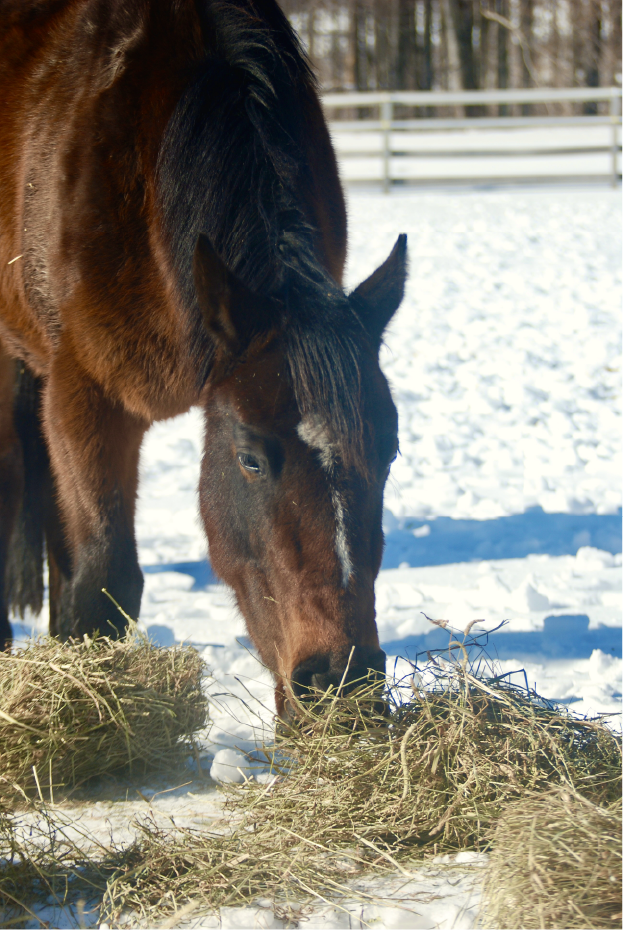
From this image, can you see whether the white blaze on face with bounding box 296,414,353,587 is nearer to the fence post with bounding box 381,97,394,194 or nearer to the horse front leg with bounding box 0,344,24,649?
the horse front leg with bounding box 0,344,24,649

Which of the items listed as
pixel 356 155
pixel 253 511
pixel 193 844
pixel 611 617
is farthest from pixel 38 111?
pixel 356 155

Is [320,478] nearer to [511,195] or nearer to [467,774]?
[467,774]

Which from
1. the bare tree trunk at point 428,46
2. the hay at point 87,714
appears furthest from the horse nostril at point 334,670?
the bare tree trunk at point 428,46

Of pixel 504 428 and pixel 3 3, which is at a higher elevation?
pixel 3 3

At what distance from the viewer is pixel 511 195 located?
1416cm

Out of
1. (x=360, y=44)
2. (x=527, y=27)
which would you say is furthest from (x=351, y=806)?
(x=360, y=44)

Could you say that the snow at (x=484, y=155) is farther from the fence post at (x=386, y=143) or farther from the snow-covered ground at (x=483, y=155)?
the fence post at (x=386, y=143)

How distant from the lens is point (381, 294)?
2055 millimetres

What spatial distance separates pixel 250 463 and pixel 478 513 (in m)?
2.48

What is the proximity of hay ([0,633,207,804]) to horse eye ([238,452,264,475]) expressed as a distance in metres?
0.70

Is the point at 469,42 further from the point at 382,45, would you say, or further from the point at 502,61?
the point at 382,45

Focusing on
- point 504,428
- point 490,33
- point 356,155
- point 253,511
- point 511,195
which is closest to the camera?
point 253,511

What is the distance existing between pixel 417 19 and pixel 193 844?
34.2 meters

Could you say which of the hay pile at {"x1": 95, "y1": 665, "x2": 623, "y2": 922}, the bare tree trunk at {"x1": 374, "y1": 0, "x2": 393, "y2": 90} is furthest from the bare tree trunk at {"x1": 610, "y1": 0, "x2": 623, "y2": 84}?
the hay pile at {"x1": 95, "y1": 665, "x2": 623, "y2": 922}
